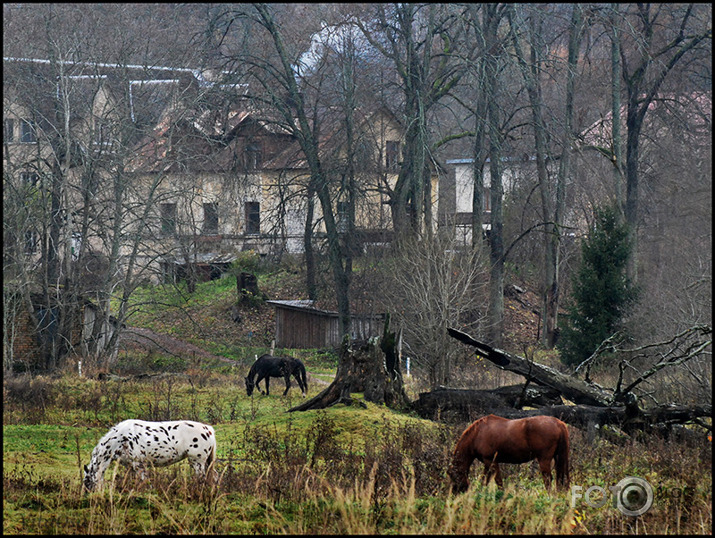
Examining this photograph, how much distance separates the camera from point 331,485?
789cm

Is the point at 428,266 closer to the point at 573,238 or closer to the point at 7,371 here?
the point at 7,371

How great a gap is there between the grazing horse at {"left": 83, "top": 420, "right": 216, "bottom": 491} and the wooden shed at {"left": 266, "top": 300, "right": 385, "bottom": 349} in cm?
2714

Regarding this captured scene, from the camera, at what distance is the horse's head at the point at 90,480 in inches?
326

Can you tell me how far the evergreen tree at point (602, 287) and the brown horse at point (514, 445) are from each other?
59.2 feet

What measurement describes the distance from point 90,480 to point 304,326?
29.5 m

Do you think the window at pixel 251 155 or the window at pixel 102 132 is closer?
the window at pixel 102 132

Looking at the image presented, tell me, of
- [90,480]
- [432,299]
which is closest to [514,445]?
[90,480]

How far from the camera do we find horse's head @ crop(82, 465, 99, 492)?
8.28 meters

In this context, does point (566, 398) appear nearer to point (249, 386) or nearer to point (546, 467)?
point (546, 467)

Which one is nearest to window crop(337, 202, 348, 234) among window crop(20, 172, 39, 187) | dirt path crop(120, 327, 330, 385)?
dirt path crop(120, 327, 330, 385)

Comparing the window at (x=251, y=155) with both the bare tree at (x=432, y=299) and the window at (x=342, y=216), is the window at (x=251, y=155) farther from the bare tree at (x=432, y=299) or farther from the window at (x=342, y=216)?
the bare tree at (x=432, y=299)

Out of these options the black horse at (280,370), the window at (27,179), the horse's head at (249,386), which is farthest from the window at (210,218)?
the horse's head at (249,386)

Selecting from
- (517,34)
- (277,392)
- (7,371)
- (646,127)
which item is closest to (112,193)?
(7,371)

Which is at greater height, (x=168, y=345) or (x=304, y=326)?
(x=304, y=326)
